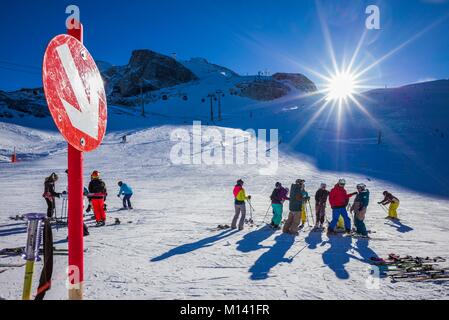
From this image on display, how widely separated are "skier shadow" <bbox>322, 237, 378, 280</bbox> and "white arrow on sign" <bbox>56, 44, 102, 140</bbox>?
6.82 metres

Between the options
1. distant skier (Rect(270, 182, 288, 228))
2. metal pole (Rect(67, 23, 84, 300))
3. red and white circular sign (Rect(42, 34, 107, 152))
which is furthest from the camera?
distant skier (Rect(270, 182, 288, 228))

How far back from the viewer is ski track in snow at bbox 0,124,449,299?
6.27 meters

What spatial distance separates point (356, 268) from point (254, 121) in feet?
150

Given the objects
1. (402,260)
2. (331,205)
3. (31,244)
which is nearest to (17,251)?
(31,244)

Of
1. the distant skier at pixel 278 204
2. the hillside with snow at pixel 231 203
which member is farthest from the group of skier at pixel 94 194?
the distant skier at pixel 278 204

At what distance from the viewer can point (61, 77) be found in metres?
1.76

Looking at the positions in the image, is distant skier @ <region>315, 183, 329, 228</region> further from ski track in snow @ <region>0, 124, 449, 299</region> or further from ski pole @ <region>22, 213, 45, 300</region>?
ski pole @ <region>22, 213, 45, 300</region>

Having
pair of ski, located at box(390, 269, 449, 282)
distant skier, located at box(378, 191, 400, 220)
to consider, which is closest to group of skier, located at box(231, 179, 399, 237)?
pair of ski, located at box(390, 269, 449, 282)

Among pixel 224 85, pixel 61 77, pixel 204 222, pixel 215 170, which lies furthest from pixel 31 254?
pixel 224 85

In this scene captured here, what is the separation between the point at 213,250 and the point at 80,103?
25.1 feet

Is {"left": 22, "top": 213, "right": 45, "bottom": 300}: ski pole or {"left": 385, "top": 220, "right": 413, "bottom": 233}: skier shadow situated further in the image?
{"left": 385, "top": 220, "right": 413, "bottom": 233}: skier shadow

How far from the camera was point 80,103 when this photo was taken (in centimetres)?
187

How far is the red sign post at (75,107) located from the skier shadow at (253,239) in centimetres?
745

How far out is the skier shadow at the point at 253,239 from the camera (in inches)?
365
